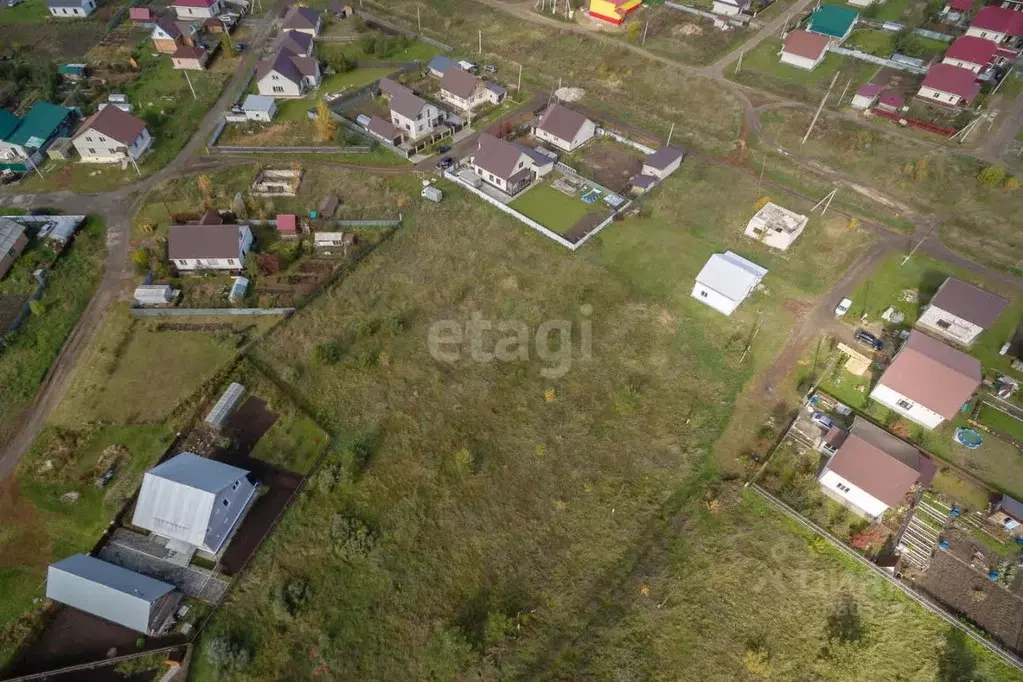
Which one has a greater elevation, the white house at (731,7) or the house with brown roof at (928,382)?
the white house at (731,7)

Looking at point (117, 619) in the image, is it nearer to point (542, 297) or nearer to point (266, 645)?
point (266, 645)

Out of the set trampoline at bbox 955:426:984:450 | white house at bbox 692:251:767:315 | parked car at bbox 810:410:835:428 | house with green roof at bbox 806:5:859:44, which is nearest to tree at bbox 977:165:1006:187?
white house at bbox 692:251:767:315

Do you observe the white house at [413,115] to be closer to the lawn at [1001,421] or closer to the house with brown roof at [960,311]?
the house with brown roof at [960,311]

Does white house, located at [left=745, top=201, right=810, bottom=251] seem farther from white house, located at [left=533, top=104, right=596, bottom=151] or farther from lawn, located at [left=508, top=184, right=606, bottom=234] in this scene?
white house, located at [left=533, top=104, right=596, bottom=151]

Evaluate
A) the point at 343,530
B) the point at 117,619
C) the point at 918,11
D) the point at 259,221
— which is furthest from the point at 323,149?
the point at 918,11

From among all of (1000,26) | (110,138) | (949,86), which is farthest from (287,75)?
(1000,26)

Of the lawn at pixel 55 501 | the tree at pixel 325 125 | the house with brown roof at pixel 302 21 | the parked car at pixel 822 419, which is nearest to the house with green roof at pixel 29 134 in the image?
the tree at pixel 325 125
